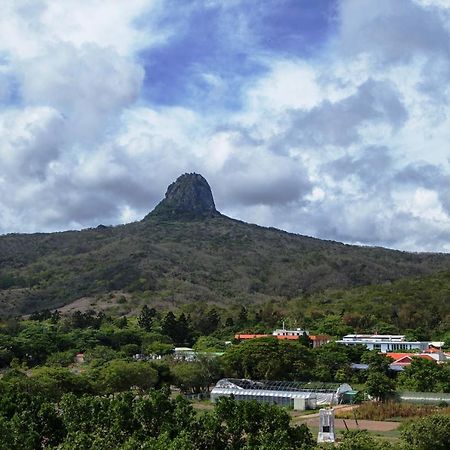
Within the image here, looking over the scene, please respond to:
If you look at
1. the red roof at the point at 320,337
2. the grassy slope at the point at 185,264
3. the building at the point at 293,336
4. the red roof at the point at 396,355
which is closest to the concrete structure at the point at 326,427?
the red roof at the point at 396,355

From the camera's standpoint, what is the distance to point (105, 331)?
7231 centimetres

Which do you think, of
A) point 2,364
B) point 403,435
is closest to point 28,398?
point 403,435

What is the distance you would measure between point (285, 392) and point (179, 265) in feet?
322

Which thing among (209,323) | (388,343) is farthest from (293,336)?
(209,323)

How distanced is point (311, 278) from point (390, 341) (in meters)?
70.3

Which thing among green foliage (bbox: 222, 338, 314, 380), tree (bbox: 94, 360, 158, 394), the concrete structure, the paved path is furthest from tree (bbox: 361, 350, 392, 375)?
the concrete structure

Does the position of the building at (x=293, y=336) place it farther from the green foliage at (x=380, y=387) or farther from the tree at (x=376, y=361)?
the green foliage at (x=380, y=387)

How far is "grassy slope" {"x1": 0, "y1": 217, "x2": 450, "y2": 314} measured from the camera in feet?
409

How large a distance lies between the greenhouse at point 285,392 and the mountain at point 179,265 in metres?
58.0

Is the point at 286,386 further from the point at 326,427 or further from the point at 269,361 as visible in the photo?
the point at 326,427

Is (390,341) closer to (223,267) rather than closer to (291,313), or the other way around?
(291,313)

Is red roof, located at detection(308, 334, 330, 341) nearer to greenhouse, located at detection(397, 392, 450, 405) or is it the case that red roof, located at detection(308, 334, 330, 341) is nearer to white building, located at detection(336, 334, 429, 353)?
white building, located at detection(336, 334, 429, 353)

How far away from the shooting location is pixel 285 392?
4538 cm

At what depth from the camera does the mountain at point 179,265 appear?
122 m
